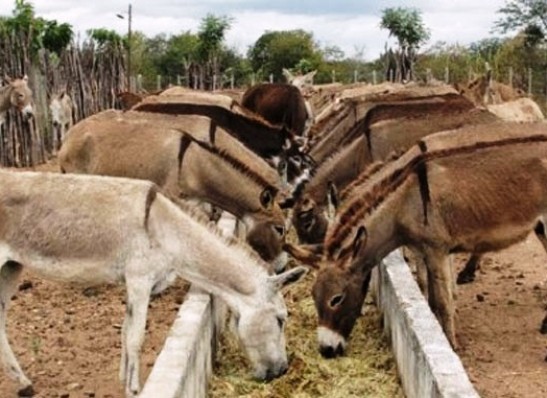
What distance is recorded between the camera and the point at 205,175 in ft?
30.1

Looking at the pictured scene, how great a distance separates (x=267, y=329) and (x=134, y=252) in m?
1.03

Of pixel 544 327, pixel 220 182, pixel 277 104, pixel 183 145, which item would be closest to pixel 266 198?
pixel 220 182

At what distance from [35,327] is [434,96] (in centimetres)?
605

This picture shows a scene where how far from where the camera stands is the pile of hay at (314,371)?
694 centimetres

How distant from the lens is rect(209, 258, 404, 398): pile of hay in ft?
22.8

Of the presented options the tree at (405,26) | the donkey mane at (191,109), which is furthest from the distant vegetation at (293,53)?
the donkey mane at (191,109)

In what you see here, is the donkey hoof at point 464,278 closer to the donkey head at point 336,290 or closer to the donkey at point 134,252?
the donkey head at point 336,290

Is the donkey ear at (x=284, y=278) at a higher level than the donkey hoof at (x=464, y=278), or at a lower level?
higher

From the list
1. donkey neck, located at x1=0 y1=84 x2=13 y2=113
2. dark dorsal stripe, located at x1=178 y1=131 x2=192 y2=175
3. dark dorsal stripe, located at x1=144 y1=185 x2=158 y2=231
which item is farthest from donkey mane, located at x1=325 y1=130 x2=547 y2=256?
donkey neck, located at x1=0 y1=84 x2=13 y2=113

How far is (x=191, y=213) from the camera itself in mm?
6848

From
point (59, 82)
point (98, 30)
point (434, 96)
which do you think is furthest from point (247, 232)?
point (98, 30)

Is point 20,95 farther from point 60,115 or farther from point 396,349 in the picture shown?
point 396,349

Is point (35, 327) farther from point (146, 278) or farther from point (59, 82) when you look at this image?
point (59, 82)

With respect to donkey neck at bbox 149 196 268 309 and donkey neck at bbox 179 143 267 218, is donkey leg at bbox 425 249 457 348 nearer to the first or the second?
donkey neck at bbox 149 196 268 309
